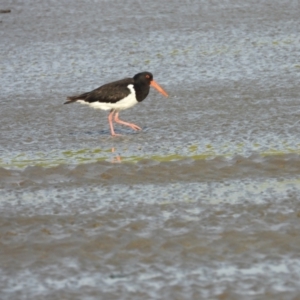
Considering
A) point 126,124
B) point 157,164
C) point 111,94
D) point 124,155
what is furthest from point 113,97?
point 157,164

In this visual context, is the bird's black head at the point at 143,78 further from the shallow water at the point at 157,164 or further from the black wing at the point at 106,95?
the shallow water at the point at 157,164

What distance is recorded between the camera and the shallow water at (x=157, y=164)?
7.45 metres

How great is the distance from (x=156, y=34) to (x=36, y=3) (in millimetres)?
5640

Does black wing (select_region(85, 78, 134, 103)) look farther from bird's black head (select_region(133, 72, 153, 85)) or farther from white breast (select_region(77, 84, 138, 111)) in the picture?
bird's black head (select_region(133, 72, 153, 85))

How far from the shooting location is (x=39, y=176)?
10773 millimetres

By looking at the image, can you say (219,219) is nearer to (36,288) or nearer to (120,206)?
(120,206)

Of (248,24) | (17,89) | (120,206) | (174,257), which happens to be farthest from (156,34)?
(174,257)

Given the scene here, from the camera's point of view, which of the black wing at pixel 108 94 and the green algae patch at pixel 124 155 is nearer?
the green algae patch at pixel 124 155

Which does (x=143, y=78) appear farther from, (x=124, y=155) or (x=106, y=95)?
(x=124, y=155)

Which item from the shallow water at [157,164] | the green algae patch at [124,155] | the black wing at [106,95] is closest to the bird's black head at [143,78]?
the black wing at [106,95]

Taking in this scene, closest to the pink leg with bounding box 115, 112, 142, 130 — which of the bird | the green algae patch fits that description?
the bird

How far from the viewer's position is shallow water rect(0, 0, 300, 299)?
7.45 metres

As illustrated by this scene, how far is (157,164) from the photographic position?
1093 cm

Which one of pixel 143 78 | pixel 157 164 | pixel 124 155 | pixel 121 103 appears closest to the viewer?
pixel 157 164
